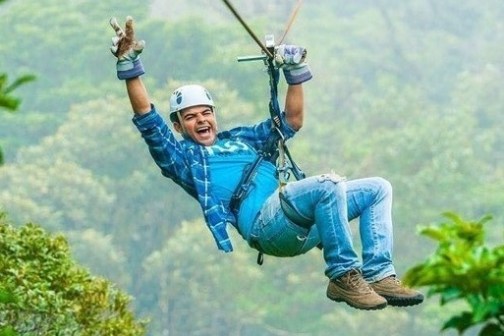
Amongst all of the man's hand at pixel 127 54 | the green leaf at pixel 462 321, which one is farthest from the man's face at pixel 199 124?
the green leaf at pixel 462 321

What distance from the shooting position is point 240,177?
543 cm

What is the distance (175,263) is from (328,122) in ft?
36.4

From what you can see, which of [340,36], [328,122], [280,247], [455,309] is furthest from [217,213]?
[340,36]

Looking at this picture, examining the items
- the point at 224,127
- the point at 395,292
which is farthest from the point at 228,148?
the point at 224,127

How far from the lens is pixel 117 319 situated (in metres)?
7.38

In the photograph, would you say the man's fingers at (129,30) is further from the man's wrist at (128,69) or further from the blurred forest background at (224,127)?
the blurred forest background at (224,127)

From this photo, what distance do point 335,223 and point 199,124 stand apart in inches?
30.6

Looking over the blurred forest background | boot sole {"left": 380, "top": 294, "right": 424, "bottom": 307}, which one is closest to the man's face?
boot sole {"left": 380, "top": 294, "right": 424, "bottom": 307}

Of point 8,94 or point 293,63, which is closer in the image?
point 8,94

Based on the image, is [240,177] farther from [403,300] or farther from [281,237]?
[403,300]

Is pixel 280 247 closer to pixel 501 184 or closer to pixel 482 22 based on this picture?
pixel 501 184

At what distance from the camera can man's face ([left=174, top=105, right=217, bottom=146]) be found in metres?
5.53

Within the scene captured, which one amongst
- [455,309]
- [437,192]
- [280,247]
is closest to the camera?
[280,247]

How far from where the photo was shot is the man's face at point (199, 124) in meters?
5.53
